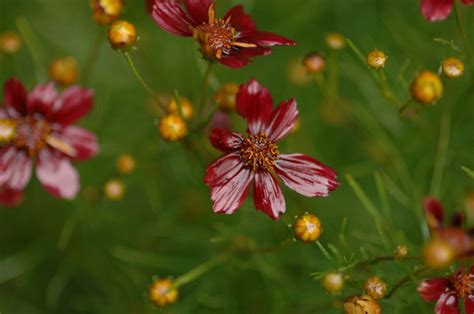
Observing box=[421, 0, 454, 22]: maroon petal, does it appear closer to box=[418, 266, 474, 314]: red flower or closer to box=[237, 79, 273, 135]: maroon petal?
box=[237, 79, 273, 135]: maroon petal

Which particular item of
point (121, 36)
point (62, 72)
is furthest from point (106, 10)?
point (62, 72)

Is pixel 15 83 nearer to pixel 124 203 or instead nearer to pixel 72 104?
pixel 72 104

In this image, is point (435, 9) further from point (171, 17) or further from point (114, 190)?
point (114, 190)

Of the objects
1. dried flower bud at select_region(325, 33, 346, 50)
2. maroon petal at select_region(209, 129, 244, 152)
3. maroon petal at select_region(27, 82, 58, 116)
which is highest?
dried flower bud at select_region(325, 33, 346, 50)

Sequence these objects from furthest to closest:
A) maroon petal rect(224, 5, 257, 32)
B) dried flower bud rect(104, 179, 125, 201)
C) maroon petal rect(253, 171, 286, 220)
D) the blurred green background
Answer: the blurred green background
dried flower bud rect(104, 179, 125, 201)
maroon petal rect(224, 5, 257, 32)
maroon petal rect(253, 171, 286, 220)

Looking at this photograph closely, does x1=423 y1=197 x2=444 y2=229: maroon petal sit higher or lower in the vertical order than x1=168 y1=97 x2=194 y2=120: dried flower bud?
higher

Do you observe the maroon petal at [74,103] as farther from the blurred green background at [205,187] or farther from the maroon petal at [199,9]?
the maroon petal at [199,9]

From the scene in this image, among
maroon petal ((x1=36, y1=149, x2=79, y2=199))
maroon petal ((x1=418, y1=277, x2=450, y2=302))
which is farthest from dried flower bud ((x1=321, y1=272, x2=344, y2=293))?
maroon petal ((x1=36, y1=149, x2=79, y2=199))
